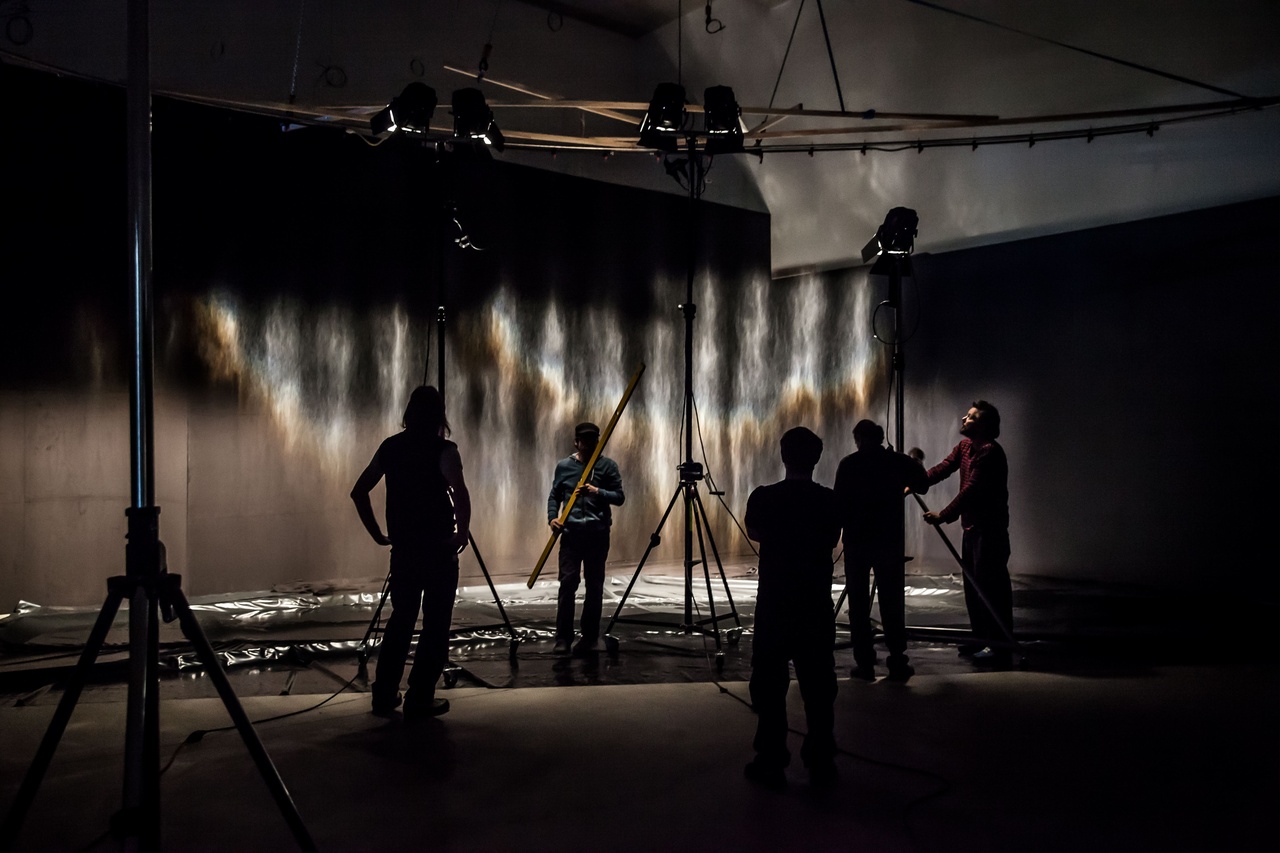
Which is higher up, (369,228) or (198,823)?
(369,228)

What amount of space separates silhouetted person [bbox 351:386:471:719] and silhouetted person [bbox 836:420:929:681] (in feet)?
6.01

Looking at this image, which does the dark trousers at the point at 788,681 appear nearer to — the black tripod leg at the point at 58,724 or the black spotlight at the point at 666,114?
the black tripod leg at the point at 58,724

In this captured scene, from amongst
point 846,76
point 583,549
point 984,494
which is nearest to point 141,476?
point 583,549

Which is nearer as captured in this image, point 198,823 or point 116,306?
point 198,823

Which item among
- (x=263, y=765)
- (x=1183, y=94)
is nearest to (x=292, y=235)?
(x=263, y=765)

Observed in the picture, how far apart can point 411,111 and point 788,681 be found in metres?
3.31

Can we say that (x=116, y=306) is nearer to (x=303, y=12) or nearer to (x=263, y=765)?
(x=303, y=12)

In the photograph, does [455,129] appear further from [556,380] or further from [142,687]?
[556,380]

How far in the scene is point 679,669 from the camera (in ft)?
16.0

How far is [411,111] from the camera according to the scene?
15.7 feet

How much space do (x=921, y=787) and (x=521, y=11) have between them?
7.63 meters

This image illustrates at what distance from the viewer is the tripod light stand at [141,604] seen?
212cm

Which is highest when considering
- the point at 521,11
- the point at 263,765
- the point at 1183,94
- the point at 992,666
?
Result: the point at 521,11

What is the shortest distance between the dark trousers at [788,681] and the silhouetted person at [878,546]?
1.24 meters
